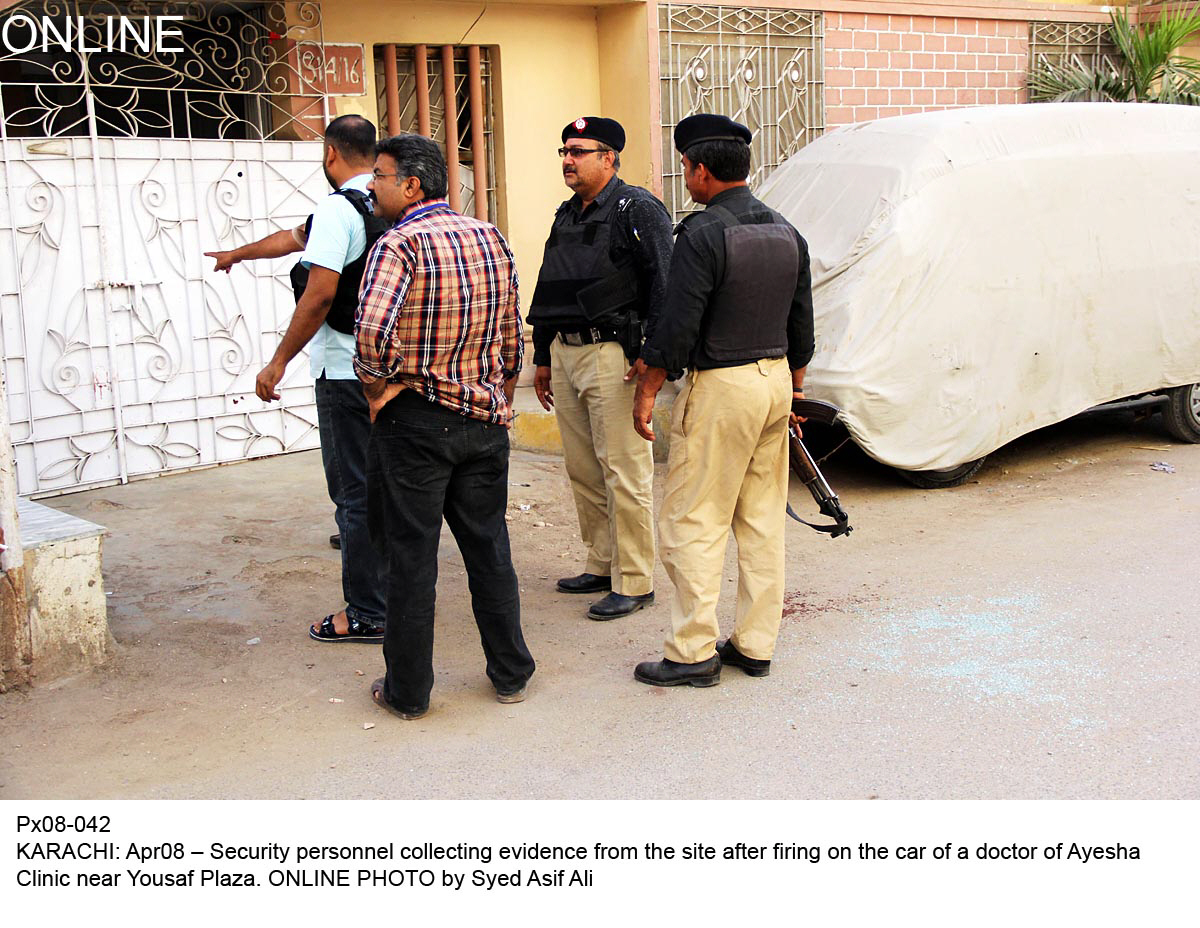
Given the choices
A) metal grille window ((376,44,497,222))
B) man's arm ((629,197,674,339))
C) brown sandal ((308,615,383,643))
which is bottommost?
Result: brown sandal ((308,615,383,643))

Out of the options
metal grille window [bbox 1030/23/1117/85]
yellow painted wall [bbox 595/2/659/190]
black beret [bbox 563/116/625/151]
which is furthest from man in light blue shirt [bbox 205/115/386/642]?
metal grille window [bbox 1030/23/1117/85]

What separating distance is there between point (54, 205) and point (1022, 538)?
5.49 meters

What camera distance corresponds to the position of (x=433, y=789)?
12.1 feet

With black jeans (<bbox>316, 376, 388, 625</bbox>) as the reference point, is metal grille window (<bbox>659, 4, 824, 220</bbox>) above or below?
above

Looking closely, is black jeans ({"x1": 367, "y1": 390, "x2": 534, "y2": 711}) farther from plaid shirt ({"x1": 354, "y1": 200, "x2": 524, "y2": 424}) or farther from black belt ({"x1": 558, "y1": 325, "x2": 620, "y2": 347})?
black belt ({"x1": 558, "y1": 325, "x2": 620, "y2": 347})

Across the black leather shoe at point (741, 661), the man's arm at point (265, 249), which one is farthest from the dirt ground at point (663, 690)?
the man's arm at point (265, 249)

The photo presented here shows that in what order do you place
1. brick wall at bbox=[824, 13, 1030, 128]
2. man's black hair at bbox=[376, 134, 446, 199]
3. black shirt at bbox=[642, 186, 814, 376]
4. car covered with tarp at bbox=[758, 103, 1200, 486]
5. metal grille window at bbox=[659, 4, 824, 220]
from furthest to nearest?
brick wall at bbox=[824, 13, 1030, 128] → metal grille window at bbox=[659, 4, 824, 220] → car covered with tarp at bbox=[758, 103, 1200, 486] → black shirt at bbox=[642, 186, 814, 376] → man's black hair at bbox=[376, 134, 446, 199]

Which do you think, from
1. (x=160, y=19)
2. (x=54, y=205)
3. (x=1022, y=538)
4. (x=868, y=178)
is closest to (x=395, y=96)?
(x=160, y=19)

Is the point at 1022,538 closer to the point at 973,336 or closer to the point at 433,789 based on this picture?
the point at 973,336

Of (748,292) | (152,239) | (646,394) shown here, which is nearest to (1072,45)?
(152,239)

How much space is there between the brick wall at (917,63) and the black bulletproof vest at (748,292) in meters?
6.32

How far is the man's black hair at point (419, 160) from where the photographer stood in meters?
3.86

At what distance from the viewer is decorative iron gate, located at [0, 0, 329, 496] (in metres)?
6.83

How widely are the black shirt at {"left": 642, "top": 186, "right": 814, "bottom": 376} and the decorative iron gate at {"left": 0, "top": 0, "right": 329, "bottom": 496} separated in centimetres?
412
